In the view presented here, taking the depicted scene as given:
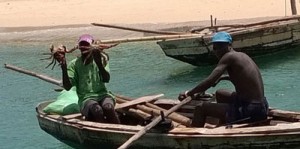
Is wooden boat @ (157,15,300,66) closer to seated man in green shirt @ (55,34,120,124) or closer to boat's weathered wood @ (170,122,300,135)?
seated man in green shirt @ (55,34,120,124)

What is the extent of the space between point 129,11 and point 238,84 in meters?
20.3

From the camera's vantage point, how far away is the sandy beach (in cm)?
2528

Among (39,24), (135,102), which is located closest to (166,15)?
(39,24)

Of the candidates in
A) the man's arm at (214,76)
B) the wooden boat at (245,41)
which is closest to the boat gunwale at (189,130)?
the man's arm at (214,76)

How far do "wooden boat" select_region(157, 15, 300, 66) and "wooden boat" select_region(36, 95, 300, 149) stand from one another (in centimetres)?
566

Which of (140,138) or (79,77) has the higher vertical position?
(79,77)

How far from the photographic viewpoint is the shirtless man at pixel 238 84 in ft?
25.8

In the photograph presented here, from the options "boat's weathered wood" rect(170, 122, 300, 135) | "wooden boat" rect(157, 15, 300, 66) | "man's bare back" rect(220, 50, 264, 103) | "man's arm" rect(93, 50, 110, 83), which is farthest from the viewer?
"wooden boat" rect(157, 15, 300, 66)

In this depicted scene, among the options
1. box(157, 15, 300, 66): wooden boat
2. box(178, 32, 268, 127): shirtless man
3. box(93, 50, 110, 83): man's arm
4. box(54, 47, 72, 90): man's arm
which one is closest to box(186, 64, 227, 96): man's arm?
box(178, 32, 268, 127): shirtless man

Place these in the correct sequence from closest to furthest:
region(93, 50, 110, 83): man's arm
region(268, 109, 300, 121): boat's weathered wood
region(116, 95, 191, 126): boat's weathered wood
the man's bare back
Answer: the man's bare back → region(268, 109, 300, 121): boat's weathered wood → region(93, 50, 110, 83): man's arm → region(116, 95, 191, 126): boat's weathered wood

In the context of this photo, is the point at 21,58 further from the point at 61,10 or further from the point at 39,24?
the point at 61,10

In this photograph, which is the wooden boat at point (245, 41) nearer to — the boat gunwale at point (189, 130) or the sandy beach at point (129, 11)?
the boat gunwale at point (189, 130)

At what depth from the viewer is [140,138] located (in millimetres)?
8578

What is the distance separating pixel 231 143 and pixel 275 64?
915 centimetres
